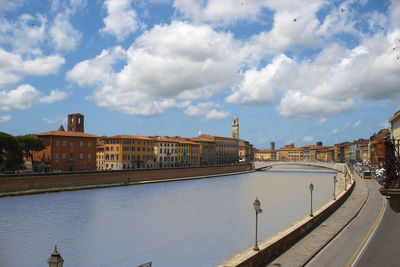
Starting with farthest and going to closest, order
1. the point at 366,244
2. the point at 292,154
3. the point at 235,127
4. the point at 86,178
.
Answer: the point at 292,154 < the point at 235,127 < the point at 86,178 < the point at 366,244

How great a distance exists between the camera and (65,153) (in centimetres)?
5991

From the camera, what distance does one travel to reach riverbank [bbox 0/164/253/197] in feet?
134

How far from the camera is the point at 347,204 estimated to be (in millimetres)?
29016

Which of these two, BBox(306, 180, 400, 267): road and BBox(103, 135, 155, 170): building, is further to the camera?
BBox(103, 135, 155, 170): building

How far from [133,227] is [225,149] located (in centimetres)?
9937

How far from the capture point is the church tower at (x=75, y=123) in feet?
309

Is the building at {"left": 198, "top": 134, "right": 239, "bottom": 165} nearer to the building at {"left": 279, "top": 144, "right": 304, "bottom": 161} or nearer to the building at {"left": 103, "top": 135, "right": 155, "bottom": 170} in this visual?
the building at {"left": 103, "top": 135, "right": 155, "bottom": 170}

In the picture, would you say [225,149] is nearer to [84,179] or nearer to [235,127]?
[235,127]

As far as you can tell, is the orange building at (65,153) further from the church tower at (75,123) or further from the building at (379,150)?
the building at (379,150)

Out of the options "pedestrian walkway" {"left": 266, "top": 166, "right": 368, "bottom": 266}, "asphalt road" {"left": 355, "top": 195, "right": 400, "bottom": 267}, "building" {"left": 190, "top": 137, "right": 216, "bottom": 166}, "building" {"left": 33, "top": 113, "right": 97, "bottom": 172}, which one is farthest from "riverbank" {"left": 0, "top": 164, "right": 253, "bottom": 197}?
"asphalt road" {"left": 355, "top": 195, "right": 400, "bottom": 267}

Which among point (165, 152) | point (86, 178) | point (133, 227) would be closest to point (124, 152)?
point (165, 152)

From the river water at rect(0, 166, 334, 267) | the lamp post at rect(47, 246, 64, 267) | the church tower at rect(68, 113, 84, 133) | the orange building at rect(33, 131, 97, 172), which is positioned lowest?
the river water at rect(0, 166, 334, 267)

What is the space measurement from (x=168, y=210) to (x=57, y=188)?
63.2 ft

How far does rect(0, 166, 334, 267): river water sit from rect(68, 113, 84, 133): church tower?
52.7 m
